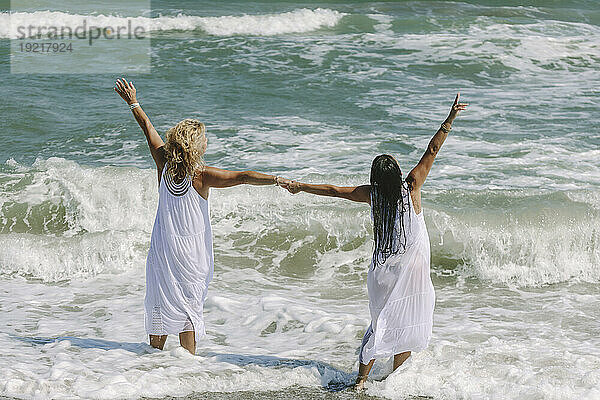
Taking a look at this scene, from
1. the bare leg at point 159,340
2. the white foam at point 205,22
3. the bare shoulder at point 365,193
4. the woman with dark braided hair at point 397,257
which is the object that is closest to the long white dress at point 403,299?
the woman with dark braided hair at point 397,257

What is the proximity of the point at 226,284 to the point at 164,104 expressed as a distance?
287 inches

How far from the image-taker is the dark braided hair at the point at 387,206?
4.57 meters

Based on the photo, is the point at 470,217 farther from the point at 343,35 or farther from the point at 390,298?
the point at 343,35

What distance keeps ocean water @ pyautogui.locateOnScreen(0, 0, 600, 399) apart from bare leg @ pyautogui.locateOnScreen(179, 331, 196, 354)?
5cm

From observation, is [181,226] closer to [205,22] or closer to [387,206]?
[387,206]

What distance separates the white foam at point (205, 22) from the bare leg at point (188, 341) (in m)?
16.1

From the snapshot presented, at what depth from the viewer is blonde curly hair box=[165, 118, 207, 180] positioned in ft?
15.7

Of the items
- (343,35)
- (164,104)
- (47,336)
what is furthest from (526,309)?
(343,35)

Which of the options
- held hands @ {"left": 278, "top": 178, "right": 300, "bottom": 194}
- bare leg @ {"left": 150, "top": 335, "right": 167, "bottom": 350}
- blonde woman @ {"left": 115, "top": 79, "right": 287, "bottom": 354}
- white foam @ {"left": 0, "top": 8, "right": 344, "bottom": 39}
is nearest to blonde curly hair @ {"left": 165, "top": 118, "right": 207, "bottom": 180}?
blonde woman @ {"left": 115, "top": 79, "right": 287, "bottom": 354}

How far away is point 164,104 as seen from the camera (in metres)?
13.9

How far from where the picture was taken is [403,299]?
4.77 metres

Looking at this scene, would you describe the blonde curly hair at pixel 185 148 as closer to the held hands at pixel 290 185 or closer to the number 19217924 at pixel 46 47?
the held hands at pixel 290 185

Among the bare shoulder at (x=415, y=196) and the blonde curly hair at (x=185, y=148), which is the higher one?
the blonde curly hair at (x=185, y=148)

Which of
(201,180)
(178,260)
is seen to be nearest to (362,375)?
(178,260)
